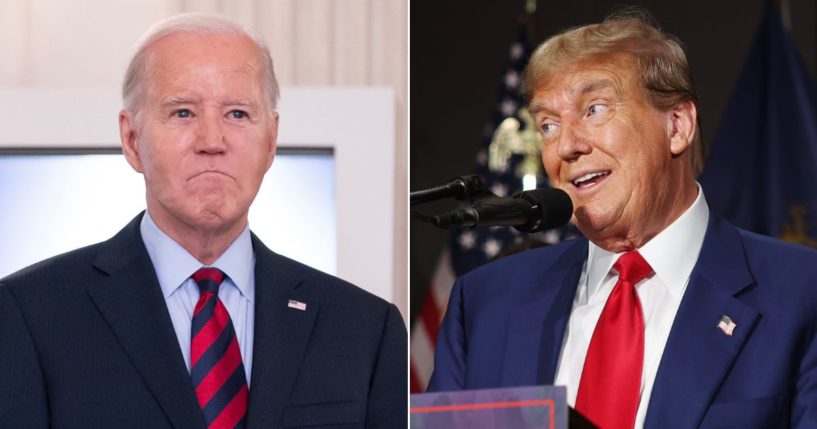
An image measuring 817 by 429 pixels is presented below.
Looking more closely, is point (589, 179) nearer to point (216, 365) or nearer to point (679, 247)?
point (679, 247)

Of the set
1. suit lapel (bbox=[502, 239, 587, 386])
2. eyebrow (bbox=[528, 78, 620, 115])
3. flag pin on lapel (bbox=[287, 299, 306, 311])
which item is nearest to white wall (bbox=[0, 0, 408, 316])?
flag pin on lapel (bbox=[287, 299, 306, 311])

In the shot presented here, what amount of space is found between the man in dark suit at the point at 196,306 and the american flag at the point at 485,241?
2.4 inches

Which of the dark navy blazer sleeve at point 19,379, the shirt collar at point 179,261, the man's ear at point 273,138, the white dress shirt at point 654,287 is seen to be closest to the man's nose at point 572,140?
the white dress shirt at point 654,287

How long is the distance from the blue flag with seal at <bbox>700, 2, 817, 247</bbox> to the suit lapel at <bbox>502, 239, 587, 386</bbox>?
1.24 ft

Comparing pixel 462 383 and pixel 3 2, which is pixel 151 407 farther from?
pixel 3 2

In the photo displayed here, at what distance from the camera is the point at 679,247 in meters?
2.95

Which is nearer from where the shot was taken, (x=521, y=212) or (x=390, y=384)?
(x=521, y=212)

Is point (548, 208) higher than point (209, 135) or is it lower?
lower

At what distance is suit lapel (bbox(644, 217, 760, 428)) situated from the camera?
113 inches

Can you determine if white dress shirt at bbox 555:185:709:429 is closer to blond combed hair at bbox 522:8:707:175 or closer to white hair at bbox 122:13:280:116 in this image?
blond combed hair at bbox 522:8:707:175

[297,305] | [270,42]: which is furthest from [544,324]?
[270,42]

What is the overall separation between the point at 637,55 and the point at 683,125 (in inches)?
7.9

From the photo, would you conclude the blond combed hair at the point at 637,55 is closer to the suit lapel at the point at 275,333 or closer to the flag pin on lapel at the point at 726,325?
the flag pin on lapel at the point at 726,325

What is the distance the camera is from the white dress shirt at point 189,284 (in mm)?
3121
